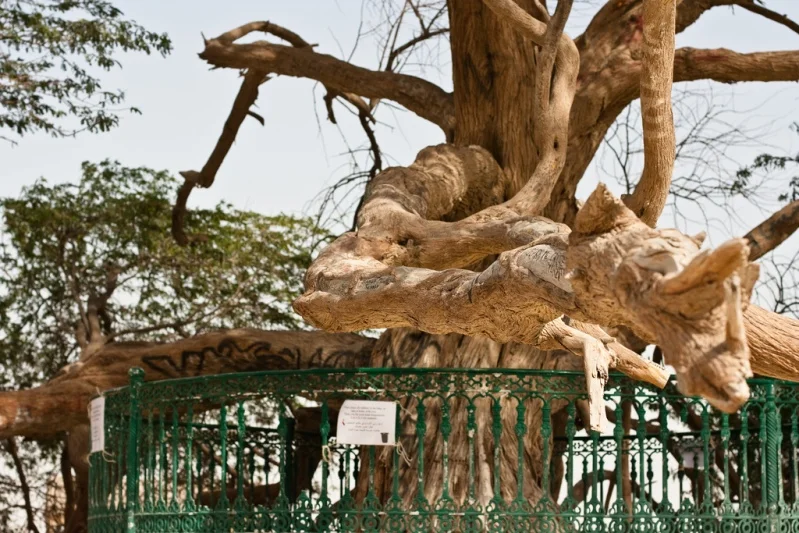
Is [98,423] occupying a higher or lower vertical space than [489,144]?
lower

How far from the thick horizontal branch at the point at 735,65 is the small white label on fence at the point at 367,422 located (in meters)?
4.09

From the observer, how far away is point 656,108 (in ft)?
18.8

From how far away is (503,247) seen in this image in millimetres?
5617

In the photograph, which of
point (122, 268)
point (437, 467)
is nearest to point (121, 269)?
point (122, 268)

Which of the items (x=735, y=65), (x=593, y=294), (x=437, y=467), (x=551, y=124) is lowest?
(x=437, y=467)

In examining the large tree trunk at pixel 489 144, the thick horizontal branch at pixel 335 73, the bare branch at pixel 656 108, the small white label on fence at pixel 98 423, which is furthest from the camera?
the thick horizontal branch at pixel 335 73

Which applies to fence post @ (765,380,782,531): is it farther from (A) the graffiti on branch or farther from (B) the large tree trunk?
(A) the graffiti on branch

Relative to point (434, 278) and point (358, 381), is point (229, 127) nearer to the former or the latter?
point (358, 381)

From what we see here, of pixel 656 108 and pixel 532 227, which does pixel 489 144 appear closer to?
pixel 656 108

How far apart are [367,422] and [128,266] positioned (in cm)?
714

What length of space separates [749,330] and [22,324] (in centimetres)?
975

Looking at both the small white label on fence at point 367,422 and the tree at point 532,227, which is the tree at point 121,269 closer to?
the tree at point 532,227

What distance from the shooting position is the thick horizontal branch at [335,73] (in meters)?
9.19

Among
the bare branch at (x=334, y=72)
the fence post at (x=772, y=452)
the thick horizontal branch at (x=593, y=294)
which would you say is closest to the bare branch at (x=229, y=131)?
the bare branch at (x=334, y=72)
